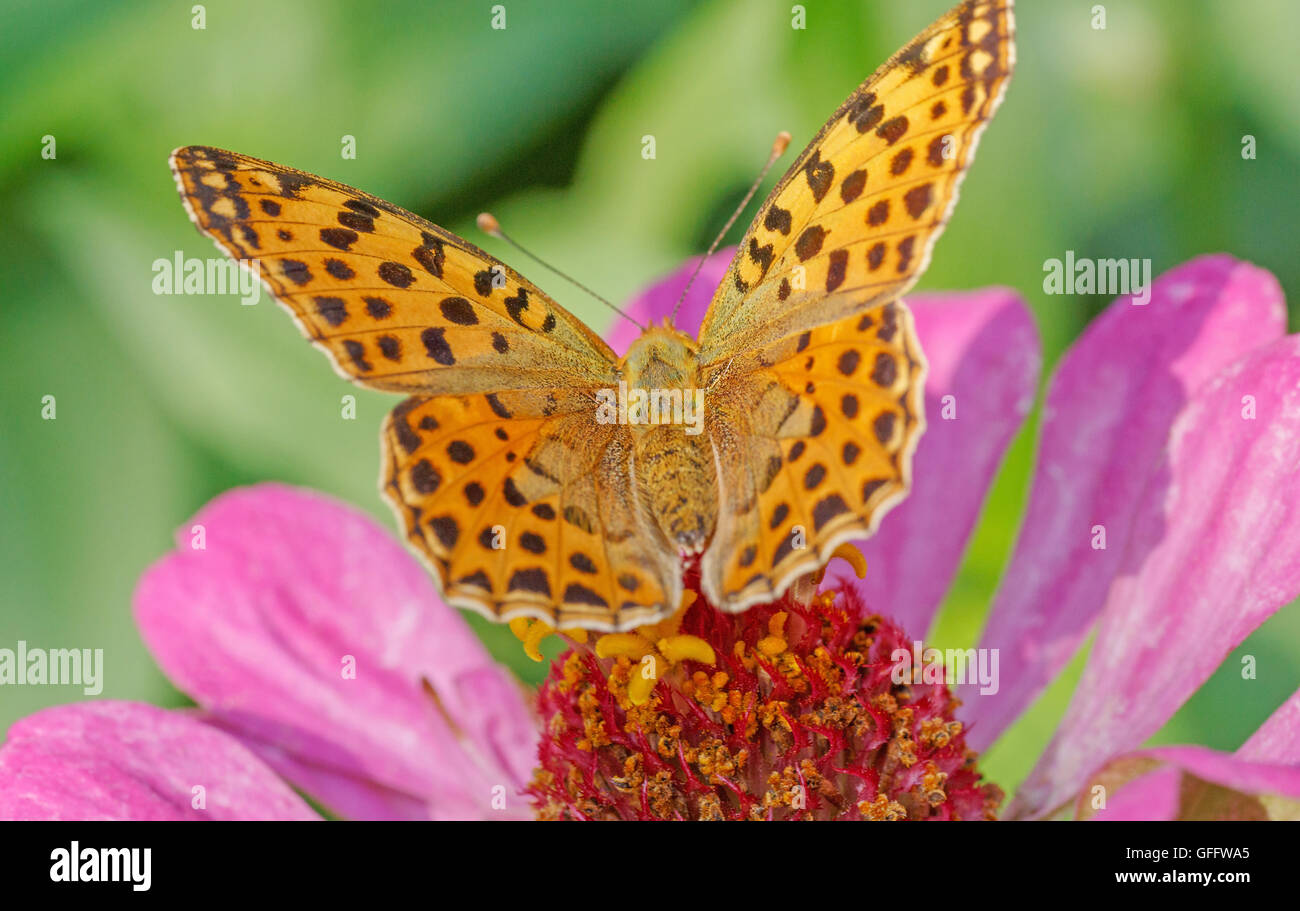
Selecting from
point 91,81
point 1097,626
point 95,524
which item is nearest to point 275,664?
point 95,524

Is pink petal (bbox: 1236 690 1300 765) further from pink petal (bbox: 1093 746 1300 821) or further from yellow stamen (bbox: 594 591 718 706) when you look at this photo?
yellow stamen (bbox: 594 591 718 706)

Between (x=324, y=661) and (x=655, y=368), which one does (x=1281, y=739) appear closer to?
(x=655, y=368)

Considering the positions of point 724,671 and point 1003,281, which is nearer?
point 724,671

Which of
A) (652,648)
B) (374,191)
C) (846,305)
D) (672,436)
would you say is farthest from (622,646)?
(374,191)

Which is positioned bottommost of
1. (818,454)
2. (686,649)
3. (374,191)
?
(686,649)

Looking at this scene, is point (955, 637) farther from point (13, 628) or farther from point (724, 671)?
point (13, 628)
